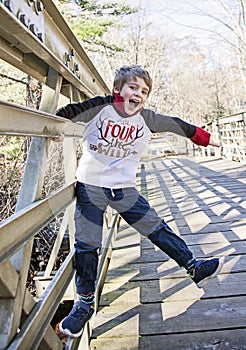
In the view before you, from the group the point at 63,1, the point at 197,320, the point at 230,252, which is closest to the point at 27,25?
the point at 197,320

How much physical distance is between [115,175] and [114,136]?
150mm

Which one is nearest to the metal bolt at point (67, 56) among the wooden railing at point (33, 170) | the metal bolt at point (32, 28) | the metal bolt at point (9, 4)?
the wooden railing at point (33, 170)

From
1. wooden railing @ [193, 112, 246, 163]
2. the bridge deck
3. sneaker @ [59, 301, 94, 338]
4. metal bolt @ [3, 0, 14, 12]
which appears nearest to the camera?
metal bolt @ [3, 0, 14, 12]

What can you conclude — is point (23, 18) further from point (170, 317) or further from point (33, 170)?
point (170, 317)

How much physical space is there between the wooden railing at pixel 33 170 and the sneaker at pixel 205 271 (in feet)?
1.55

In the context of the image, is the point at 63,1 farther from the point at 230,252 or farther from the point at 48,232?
the point at 230,252

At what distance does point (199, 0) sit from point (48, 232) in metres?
8.49

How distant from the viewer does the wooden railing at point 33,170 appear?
2.41 feet

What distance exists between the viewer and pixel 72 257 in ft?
4.38

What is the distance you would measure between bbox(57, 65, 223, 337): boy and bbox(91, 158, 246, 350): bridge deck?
6.4 inches

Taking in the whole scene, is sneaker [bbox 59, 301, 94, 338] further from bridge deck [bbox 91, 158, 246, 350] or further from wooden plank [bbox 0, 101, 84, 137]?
wooden plank [bbox 0, 101, 84, 137]

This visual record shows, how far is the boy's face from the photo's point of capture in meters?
1.44

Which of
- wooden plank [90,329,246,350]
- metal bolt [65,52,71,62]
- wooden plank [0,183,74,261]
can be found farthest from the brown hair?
wooden plank [90,329,246,350]

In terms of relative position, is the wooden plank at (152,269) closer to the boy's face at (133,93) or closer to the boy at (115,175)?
the boy at (115,175)
